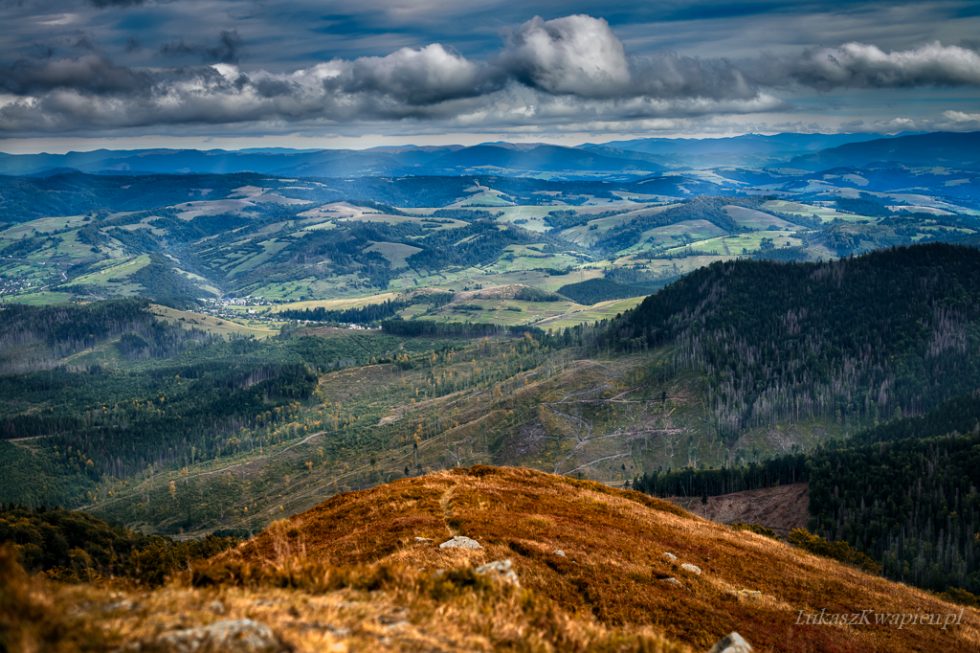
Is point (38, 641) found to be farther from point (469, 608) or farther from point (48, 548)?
A: point (48, 548)

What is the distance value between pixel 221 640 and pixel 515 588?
16.3 m

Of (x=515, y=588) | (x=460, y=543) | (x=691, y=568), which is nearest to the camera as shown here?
(x=515, y=588)

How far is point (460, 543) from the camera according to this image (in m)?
49.1

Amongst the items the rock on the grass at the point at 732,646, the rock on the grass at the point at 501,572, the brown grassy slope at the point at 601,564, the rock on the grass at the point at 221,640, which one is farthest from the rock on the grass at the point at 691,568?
the rock on the grass at the point at 221,640

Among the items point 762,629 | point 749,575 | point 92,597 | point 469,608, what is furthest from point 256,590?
point 749,575

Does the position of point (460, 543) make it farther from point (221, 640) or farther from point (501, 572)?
point (221, 640)

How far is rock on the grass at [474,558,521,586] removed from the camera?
36.8 m

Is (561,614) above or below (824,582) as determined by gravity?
above

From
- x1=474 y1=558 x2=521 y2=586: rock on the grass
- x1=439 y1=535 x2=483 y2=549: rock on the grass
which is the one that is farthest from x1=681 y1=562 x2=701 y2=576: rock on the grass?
x1=474 y1=558 x2=521 y2=586: rock on the grass

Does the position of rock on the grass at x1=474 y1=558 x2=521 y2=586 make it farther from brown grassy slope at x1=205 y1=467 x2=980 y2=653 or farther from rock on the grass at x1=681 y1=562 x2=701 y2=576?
rock on the grass at x1=681 y1=562 x2=701 y2=576

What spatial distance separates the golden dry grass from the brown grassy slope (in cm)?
19

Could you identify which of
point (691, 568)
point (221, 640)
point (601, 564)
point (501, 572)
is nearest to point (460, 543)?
point (501, 572)

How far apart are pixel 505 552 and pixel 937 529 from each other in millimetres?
203347

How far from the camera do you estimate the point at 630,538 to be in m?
60.7
